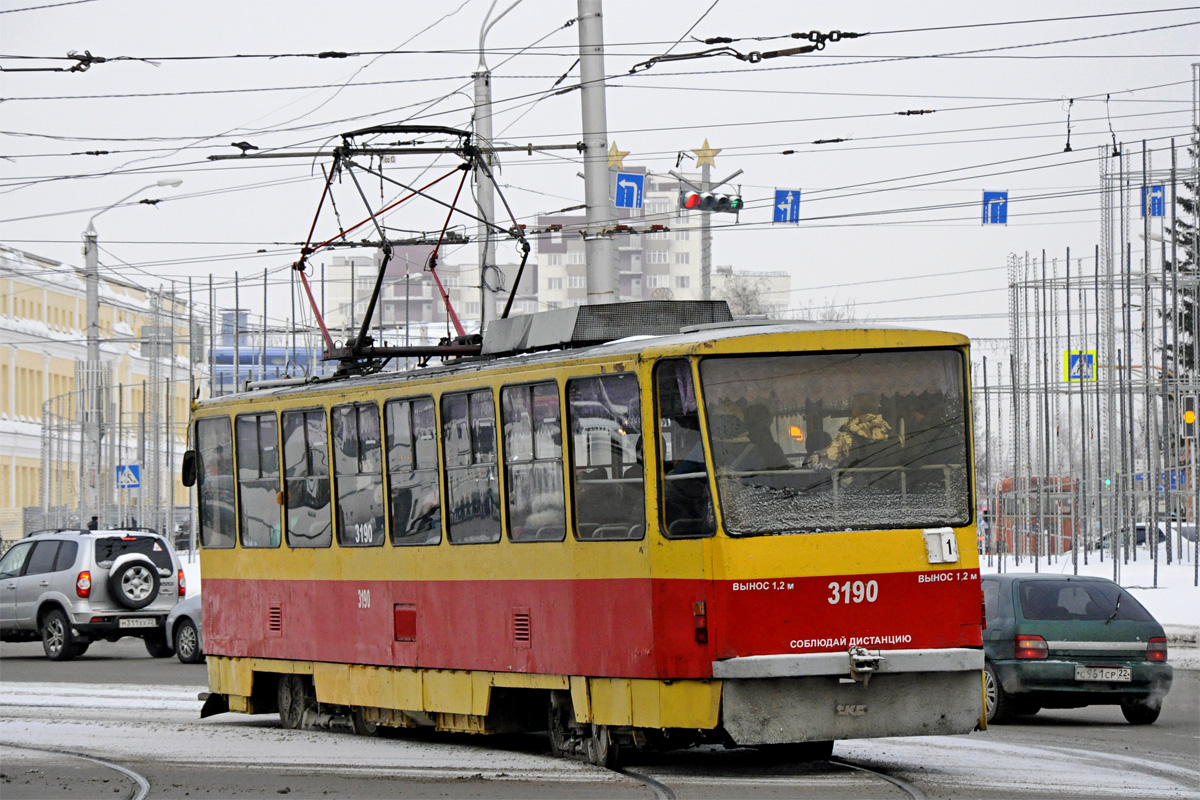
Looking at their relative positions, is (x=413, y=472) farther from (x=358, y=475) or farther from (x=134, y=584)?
(x=134, y=584)

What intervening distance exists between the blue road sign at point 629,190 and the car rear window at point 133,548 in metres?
8.22

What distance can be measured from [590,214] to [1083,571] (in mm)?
13972

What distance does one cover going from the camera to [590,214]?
1884cm

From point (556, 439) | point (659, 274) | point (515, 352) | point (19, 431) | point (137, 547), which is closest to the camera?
point (556, 439)

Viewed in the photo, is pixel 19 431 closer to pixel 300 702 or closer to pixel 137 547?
pixel 137 547

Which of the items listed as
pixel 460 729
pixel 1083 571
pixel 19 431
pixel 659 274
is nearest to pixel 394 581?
pixel 460 729

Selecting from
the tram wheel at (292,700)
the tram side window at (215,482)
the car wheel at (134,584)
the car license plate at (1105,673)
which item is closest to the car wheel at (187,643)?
the car wheel at (134,584)

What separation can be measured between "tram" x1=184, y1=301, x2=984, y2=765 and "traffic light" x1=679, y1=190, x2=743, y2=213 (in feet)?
41.2

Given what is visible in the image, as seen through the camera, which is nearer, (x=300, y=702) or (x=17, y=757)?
(x=17, y=757)

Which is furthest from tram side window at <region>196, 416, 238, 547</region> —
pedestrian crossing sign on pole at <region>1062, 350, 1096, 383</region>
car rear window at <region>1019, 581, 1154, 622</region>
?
pedestrian crossing sign on pole at <region>1062, 350, 1096, 383</region>

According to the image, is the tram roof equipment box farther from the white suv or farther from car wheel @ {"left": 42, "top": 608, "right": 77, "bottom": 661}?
car wheel @ {"left": 42, "top": 608, "right": 77, "bottom": 661}

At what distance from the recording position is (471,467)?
1269 centimetres

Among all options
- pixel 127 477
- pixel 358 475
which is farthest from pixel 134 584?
pixel 127 477

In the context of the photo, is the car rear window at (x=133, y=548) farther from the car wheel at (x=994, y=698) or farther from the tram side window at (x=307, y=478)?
the car wheel at (x=994, y=698)
